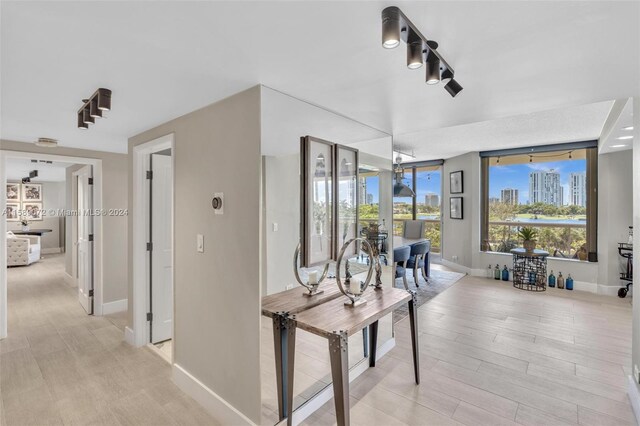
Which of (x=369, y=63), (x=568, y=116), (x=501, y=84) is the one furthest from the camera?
(x=568, y=116)

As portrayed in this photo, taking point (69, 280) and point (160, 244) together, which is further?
point (69, 280)

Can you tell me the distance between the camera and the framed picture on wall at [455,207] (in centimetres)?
687

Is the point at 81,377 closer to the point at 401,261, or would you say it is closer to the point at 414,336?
the point at 414,336

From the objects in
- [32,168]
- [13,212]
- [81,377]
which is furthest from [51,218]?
[81,377]

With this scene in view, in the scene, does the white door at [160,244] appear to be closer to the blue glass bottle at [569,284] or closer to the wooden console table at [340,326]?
the wooden console table at [340,326]

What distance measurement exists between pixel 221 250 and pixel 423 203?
6.90 metres

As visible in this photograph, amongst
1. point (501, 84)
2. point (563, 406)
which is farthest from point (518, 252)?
point (501, 84)

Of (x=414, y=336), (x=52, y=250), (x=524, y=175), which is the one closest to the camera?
(x=414, y=336)

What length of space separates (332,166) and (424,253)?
3.91 meters

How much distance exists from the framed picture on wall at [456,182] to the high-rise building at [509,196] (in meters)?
0.79

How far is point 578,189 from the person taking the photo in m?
5.60

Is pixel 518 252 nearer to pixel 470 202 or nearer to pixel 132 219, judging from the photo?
pixel 470 202

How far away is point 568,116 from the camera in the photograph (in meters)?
3.82

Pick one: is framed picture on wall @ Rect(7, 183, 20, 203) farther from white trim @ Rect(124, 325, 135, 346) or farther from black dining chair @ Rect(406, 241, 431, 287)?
black dining chair @ Rect(406, 241, 431, 287)
